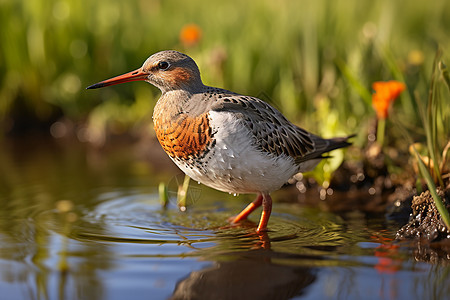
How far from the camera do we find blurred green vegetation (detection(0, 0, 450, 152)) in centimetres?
837

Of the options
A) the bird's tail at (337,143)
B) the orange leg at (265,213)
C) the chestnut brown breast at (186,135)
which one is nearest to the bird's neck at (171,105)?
the chestnut brown breast at (186,135)

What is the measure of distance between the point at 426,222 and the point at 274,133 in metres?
1.46

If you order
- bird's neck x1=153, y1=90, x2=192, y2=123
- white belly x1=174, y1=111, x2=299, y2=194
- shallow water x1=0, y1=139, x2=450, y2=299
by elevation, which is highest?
bird's neck x1=153, y1=90, x2=192, y2=123

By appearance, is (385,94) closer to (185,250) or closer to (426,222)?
(426,222)

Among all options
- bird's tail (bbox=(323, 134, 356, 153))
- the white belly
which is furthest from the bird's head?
bird's tail (bbox=(323, 134, 356, 153))

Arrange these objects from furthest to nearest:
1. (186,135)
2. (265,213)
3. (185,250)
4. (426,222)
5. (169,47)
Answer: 1. (169,47)
2. (265,213)
3. (186,135)
4. (426,222)
5. (185,250)

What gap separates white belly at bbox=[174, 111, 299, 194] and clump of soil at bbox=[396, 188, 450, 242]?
116 centimetres

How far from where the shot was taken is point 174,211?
607 cm

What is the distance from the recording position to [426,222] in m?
4.86

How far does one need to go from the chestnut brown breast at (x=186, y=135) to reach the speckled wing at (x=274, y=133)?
7.5 inches

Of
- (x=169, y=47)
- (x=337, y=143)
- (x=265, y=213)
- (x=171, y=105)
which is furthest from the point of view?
(x=169, y=47)

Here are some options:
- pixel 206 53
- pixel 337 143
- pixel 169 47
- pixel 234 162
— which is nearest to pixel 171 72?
pixel 234 162

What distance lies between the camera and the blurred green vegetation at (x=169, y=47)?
8.37 meters

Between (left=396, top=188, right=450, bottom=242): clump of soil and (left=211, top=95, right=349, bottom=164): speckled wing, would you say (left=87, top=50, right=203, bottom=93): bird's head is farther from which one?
(left=396, top=188, right=450, bottom=242): clump of soil
